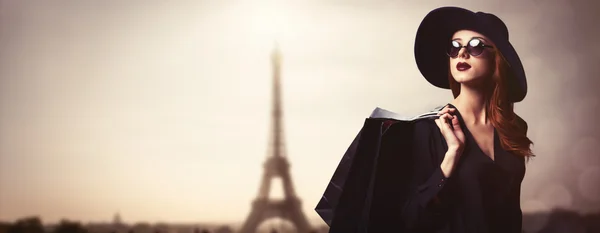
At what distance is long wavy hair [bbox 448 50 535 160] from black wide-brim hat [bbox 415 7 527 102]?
0.03 m

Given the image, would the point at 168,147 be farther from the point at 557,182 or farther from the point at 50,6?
the point at 557,182

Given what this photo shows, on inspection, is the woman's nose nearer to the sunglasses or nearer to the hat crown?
the sunglasses

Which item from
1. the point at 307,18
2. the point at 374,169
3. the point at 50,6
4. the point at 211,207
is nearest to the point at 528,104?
the point at 374,169

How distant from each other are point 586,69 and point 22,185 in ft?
9.38

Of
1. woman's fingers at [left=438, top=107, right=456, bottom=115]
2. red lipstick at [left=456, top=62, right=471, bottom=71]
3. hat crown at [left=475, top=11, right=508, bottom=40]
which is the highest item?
hat crown at [left=475, top=11, right=508, bottom=40]

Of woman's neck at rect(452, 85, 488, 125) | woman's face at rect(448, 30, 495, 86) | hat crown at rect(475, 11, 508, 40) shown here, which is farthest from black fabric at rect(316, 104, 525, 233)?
hat crown at rect(475, 11, 508, 40)

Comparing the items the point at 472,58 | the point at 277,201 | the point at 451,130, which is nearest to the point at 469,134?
the point at 451,130

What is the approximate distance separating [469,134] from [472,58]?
351 mm

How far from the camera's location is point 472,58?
320 cm

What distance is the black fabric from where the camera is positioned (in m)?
3.01

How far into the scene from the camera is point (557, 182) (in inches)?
137

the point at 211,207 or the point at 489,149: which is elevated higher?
the point at 489,149

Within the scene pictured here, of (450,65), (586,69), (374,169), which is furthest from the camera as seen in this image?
(586,69)

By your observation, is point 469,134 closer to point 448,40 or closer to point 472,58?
point 472,58
